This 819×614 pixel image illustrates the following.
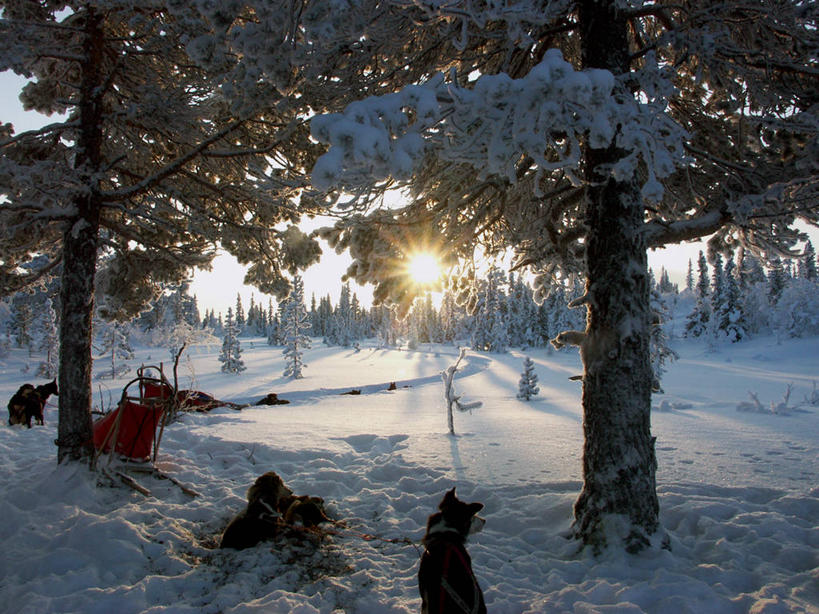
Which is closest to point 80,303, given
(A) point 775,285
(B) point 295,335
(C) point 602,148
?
(C) point 602,148

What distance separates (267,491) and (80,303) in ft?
12.5

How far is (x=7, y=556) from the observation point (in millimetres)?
3791

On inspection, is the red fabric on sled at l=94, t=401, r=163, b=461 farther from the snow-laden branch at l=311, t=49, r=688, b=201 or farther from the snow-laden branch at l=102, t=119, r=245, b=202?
the snow-laden branch at l=311, t=49, r=688, b=201

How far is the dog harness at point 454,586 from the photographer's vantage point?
2.55 m

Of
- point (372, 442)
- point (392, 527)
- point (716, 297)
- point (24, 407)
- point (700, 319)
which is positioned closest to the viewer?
point (392, 527)

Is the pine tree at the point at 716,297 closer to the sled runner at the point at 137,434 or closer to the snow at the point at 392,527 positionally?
the snow at the point at 392,527

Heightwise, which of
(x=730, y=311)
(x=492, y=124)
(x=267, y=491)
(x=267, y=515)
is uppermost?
(x=730, y=311)

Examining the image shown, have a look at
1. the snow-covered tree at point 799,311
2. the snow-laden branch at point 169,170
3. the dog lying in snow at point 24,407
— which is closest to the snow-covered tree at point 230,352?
the dog lying in snow at point 24,407

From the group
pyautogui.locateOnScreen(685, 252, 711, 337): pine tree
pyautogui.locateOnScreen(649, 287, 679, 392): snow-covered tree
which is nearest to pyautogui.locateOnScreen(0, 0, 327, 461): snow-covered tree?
pyautogui.locateOnScreen(649, 287, 679, 392): snow-covered tree

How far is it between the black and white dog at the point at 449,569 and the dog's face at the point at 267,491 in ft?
7.89

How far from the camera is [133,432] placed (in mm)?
5871

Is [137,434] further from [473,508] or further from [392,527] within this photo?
[473,508]

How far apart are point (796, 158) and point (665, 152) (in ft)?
9.85

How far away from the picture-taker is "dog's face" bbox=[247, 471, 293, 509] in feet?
14.7
